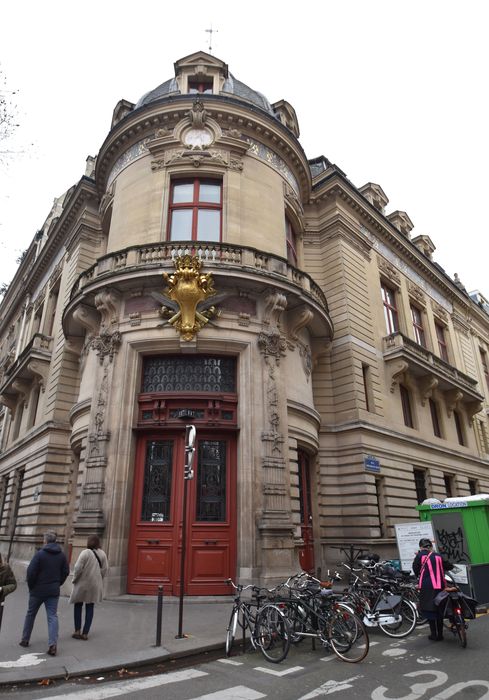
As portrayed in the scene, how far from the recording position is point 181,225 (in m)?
16.8

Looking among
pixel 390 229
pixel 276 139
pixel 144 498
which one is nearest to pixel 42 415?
pixel 144 498

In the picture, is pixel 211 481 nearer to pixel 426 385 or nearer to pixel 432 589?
pixel 432 589

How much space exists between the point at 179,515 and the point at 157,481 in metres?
1.17

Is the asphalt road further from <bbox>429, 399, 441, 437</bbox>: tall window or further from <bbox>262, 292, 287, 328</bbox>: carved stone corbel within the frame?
<bbox>429, 399, 441, 437</bbox>: tall window

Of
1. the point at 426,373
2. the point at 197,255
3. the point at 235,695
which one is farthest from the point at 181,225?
the point at 235,695

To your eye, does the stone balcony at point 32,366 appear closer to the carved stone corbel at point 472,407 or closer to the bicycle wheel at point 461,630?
the bicycle wheel at point 461,630

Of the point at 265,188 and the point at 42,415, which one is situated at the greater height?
the point at 265,188

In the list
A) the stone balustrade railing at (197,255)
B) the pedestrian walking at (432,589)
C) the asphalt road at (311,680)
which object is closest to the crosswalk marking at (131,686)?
the asphalt road at (311,680)

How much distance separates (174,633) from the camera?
8.31 meters

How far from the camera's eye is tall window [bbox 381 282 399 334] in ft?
78.8

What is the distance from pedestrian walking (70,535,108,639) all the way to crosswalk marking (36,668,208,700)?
2.24 meters

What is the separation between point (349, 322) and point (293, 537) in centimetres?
966

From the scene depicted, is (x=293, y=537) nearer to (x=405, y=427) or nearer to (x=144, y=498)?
(x=144, y=498)

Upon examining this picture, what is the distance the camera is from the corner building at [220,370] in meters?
12.8
